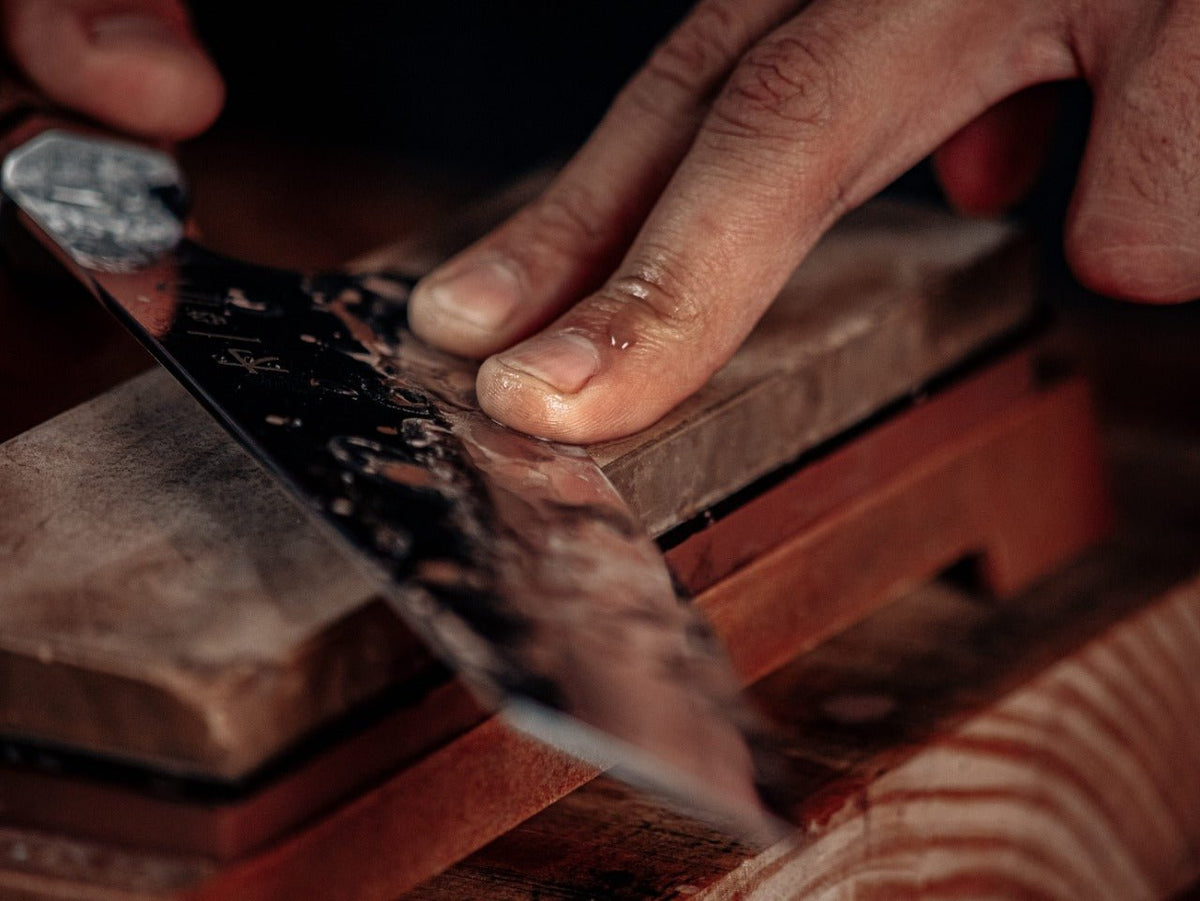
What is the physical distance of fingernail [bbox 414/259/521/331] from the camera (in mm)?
617

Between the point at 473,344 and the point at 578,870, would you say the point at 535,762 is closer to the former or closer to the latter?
the point at 578,870

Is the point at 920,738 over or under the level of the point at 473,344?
under

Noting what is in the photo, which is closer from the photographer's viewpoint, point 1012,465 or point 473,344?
point 473,344

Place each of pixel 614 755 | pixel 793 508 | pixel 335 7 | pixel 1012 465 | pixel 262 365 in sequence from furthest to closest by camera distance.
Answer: pixel 335 7 < pixel 1012 465 < pixel 793 508 < pixel 262 365 < pixel 614 755

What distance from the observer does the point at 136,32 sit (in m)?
0.82

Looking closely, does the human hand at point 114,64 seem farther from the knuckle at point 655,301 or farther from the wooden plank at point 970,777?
the wooden plank at point 970,777

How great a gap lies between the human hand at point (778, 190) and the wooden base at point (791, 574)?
0.10m

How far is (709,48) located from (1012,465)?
0.97 feet

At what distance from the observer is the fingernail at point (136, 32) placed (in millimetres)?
802

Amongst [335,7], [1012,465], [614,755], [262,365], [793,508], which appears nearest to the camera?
[614,755]

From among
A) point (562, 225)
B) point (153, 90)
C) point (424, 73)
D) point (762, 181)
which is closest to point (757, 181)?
point (762, 181)

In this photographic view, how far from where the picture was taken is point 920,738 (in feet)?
1.98

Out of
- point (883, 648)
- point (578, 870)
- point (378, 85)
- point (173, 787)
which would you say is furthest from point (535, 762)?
point (378, 85)

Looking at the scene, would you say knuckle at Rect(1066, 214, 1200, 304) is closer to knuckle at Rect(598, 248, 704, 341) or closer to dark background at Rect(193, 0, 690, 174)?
knuckle at Rect(598, 248, 704, 341)
